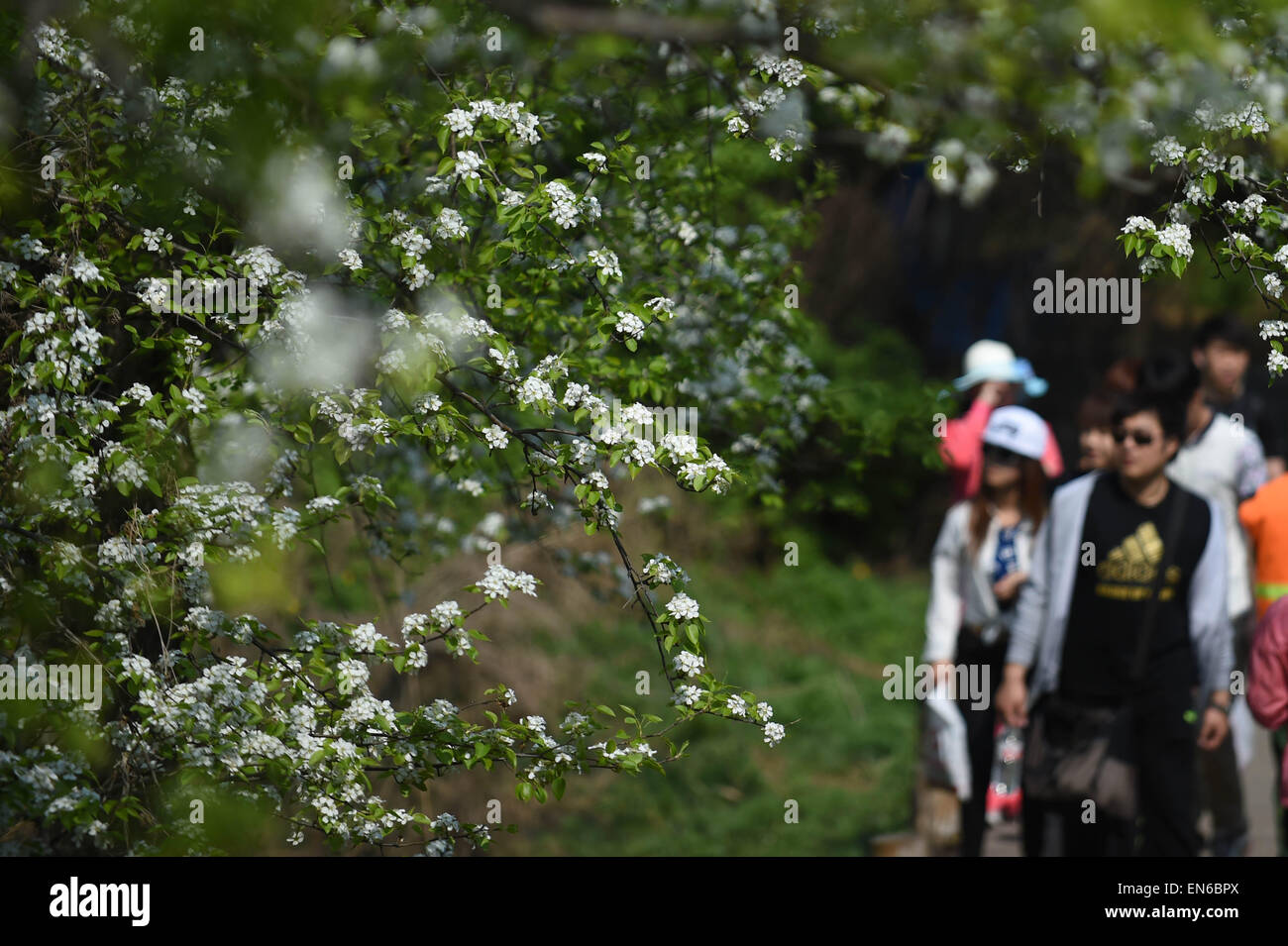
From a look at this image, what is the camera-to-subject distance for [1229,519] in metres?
6.14

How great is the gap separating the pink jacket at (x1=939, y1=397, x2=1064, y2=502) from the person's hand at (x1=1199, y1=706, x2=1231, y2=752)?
1472 mm

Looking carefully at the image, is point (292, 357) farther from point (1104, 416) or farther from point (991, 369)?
point (991, 369)

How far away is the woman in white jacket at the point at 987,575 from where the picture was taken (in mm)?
6023

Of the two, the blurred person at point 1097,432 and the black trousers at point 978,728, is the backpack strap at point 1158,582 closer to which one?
the blurred person at point 1097,432

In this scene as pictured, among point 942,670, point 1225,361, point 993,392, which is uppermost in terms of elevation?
point 993,392

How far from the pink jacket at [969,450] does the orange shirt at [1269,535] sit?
1077 millimetres

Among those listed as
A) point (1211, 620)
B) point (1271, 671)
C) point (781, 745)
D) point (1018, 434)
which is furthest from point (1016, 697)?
point (781, 745)

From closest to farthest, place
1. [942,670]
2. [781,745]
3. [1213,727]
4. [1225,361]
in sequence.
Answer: [1213,727] < [1225,361] < [942,670] < [781,745]

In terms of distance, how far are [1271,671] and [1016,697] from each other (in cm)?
109

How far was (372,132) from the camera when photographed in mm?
3785

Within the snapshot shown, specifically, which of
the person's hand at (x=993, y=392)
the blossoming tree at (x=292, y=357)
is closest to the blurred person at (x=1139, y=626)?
the person's hand at (x=993, y=392)
